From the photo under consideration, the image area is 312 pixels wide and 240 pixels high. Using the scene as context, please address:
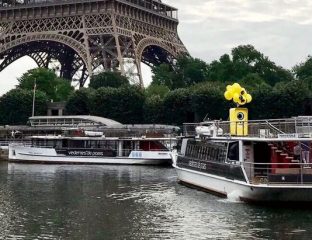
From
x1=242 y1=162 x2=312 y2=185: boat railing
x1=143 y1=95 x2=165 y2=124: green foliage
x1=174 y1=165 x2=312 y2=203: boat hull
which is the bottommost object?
x1=174 y1=165 x2=312 y2=203: boat hull

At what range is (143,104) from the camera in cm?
8156

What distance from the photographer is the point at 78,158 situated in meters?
60.2

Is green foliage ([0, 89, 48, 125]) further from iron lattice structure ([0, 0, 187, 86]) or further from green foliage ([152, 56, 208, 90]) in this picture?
green foliage ([152, 56, 208, 90])

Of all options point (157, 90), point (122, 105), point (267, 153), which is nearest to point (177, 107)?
point (122, 105)

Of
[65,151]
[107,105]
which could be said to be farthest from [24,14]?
[65,151]

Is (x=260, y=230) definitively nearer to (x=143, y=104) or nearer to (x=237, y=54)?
(x=143, y=104)

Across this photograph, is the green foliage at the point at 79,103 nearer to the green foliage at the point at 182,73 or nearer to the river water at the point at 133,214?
the green foliage at the point at 182,73

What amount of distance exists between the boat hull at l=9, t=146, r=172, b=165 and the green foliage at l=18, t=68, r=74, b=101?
113 ft

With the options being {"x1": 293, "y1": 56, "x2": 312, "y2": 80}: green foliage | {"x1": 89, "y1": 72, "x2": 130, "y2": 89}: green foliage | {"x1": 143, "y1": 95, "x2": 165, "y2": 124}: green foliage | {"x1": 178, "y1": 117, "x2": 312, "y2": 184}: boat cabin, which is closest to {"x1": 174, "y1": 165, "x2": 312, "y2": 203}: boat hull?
{"x1": 178, "y1": 117, "x2": 312, "y2": 184}: boat cabin

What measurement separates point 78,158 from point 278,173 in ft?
113

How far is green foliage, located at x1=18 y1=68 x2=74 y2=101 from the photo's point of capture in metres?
97.7

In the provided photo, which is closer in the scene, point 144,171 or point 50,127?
point 144,171

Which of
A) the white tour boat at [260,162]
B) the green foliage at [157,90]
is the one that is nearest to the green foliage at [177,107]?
the green foliage at [157,90]

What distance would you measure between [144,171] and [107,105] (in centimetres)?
3197
